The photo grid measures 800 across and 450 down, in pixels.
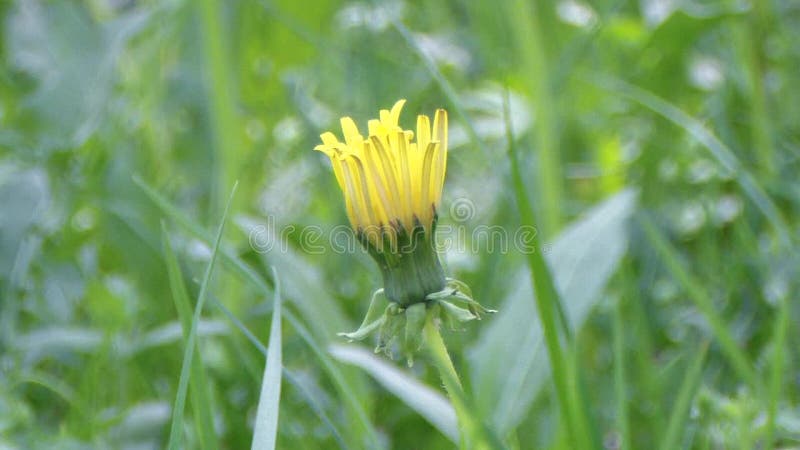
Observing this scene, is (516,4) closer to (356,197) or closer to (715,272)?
(715,272)

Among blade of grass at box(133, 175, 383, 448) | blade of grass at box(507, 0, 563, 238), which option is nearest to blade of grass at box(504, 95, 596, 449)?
blade of grass at box(133, 175, 383, 448)

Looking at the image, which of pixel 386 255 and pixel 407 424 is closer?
pixel 386 255

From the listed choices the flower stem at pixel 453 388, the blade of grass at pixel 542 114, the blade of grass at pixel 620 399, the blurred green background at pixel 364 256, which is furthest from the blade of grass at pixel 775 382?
the blade of grass at pixel 542 114

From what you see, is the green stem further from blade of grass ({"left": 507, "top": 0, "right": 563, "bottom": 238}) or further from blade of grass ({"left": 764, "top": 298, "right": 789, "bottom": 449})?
blade of grass ({"left": 507, "top": 0, "right": 563, "bottom": 238})

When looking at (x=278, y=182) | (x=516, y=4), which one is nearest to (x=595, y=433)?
(x=516, y=4)

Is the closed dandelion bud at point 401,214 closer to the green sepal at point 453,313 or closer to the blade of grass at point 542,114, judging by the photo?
the green sepal at point 453,313
